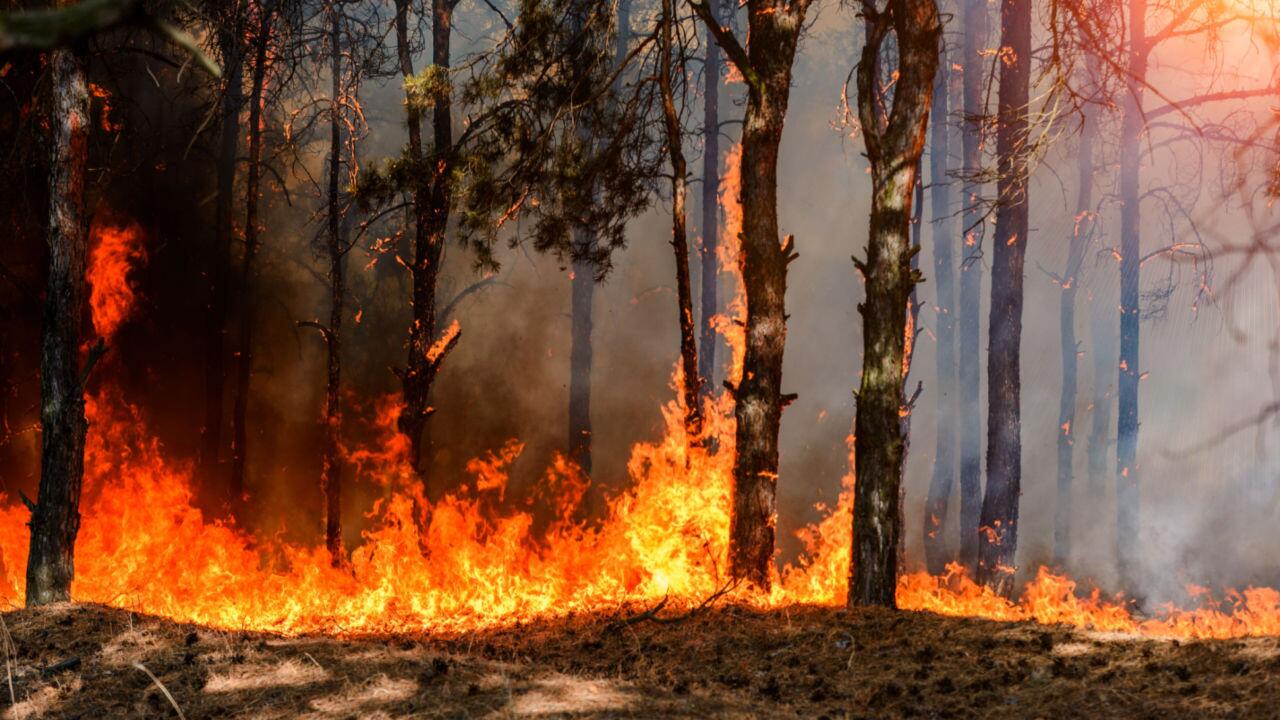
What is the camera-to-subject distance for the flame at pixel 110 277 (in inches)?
699

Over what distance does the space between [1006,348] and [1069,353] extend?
40.1 feet

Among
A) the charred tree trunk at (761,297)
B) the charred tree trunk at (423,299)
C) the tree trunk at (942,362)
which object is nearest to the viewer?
the charred tree trunk at (761,297)

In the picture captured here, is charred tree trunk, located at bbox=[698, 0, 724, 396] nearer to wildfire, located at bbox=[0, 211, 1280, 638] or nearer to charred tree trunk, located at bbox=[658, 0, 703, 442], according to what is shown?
wildfire, located at bbox=[0, 211, 1280, 638]

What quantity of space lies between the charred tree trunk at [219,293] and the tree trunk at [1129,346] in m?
19.7

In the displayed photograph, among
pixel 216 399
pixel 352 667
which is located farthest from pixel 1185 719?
pixel 216 399

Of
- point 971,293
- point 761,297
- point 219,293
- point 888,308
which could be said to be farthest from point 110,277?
point 971,293

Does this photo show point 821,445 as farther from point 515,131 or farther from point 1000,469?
point 515,131

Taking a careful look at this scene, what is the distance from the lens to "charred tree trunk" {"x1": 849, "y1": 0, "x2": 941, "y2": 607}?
29.4ft

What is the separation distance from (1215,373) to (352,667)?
1110 inches

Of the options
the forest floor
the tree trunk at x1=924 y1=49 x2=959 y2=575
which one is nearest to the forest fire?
the forest floor

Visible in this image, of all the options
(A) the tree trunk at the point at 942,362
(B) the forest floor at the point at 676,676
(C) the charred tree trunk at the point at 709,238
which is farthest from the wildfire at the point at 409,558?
(A) the tree trunk at the point at 942,362

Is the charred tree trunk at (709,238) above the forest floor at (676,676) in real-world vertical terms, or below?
above

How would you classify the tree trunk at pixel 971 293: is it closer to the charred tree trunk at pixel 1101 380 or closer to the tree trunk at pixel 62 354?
the charred tree trunk at pixel 1101 380

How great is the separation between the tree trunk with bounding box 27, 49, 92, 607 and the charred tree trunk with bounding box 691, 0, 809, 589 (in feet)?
22.1
